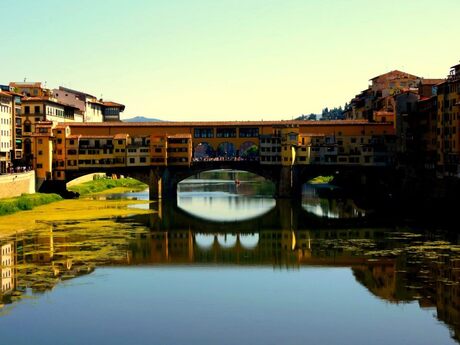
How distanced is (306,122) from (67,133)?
28.8 metres

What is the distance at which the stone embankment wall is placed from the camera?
240 ft

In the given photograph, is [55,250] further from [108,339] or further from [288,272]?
[108,339]

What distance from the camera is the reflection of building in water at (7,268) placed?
38250 millimetres

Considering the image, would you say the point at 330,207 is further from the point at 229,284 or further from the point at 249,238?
the point at 229,284

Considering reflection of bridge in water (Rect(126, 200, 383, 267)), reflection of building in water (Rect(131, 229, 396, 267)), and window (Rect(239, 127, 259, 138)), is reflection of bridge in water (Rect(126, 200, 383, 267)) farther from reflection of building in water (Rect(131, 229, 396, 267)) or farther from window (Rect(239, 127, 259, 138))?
window (Rect(239, 127, 259, 138))

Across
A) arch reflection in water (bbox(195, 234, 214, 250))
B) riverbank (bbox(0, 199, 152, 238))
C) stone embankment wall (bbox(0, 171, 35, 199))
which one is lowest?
arch reflection in water (bbox(195, 234, 214, 250))

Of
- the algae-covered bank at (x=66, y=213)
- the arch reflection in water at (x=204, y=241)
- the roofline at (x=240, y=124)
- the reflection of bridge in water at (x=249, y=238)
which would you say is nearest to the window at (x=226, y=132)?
the roofline at (x=240, y=124)

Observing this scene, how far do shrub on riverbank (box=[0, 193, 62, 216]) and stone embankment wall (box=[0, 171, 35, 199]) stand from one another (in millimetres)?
861

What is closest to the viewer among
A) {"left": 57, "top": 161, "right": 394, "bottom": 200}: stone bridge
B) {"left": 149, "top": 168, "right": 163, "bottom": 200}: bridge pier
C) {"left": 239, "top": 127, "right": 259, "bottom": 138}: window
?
{"left": 149, "top": 168, "right": 163, "bottom": 200}: bridge pier

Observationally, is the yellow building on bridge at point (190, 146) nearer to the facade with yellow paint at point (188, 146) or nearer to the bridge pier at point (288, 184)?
the facade with yellow paint at point (188, 146)

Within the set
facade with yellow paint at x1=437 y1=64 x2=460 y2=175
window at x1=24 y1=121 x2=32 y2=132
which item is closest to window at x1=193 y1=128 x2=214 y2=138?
window at x1=24 y1=121 x2=32 y2=132

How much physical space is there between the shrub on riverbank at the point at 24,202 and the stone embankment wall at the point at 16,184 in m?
0.86

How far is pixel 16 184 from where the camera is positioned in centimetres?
7756

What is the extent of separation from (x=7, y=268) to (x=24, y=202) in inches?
1223
